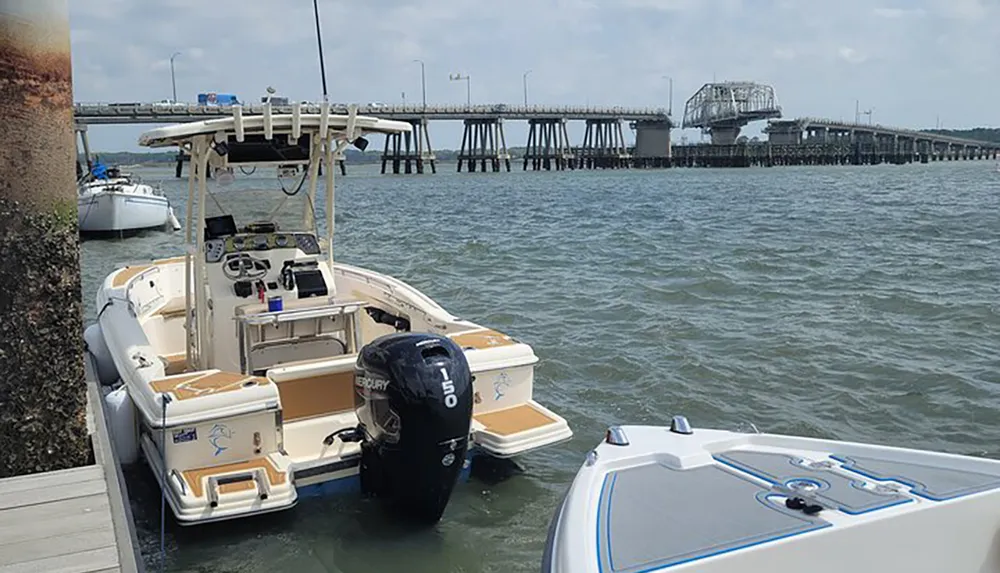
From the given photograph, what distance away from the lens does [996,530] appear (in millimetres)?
3365

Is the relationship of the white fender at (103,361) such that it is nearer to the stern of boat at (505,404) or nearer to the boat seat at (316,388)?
the boat seat at (316,388)

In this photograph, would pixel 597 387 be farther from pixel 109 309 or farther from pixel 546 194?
pixel 546 194

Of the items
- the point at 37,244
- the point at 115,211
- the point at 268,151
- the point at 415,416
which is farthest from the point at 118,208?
the point at 415,416

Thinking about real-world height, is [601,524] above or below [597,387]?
above

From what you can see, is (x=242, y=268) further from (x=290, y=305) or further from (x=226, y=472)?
(x=226, y=472)

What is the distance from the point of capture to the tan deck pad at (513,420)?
5.66m

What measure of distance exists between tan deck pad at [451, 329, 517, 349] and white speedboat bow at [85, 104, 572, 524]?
2 cm

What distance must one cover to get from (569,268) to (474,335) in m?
10.2

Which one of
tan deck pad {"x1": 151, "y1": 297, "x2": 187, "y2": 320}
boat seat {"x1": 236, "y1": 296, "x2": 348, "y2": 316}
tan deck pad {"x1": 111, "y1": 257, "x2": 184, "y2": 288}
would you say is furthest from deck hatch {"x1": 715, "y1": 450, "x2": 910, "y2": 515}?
tan deck pad {"x1": 111, "y1": 257, "x2": 184, "y2": 288}

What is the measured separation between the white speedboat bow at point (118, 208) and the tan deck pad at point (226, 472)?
20923 millimetres

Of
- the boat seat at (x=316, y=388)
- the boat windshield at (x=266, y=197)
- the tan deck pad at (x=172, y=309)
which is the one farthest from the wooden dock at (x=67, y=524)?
the tan deck pad at (x=172, y=309)

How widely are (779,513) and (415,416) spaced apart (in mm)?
2070

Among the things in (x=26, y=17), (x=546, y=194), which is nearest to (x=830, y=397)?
(x=26, y=17)

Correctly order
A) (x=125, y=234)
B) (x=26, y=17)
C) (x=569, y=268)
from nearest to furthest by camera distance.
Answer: (x=26, y=17) < (x=569, y=268) < (x=125, y=234)
